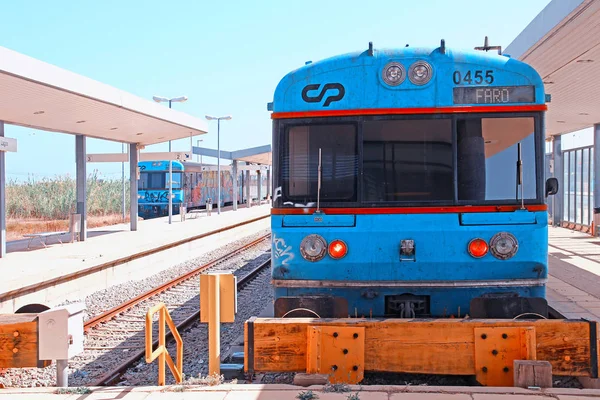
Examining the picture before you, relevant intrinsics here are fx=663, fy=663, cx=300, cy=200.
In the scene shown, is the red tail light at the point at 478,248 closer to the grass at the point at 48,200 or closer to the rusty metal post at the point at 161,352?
the rusty metal post at the point at 161,352

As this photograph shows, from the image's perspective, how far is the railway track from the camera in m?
7.71

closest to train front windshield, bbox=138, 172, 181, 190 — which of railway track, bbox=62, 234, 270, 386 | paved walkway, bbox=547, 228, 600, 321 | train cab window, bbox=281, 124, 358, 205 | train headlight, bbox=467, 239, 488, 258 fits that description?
paved walkway, bbox=547, 228, 600, 321

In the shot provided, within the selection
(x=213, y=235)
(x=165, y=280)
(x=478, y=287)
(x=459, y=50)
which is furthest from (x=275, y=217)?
(x=213, y=235)

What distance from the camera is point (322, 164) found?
19.2ft

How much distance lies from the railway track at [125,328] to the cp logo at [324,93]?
3.75 m

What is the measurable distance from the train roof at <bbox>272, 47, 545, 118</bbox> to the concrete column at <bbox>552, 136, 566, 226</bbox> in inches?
722

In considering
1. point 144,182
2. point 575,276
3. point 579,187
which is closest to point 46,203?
point 144,182

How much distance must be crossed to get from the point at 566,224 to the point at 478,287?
20.2 m

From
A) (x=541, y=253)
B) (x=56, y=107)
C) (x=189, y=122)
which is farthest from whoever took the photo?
(x=189, y=122)

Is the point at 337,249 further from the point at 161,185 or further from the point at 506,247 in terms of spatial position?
the point at 161,185

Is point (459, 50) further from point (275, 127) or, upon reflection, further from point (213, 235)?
point (213, 235)

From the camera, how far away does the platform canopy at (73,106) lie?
37.1 ft

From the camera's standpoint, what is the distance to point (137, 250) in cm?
1612

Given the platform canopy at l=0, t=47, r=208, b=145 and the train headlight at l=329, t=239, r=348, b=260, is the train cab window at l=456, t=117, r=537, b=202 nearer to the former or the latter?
the train headlight at l=329, t=239, r=348, b=260
